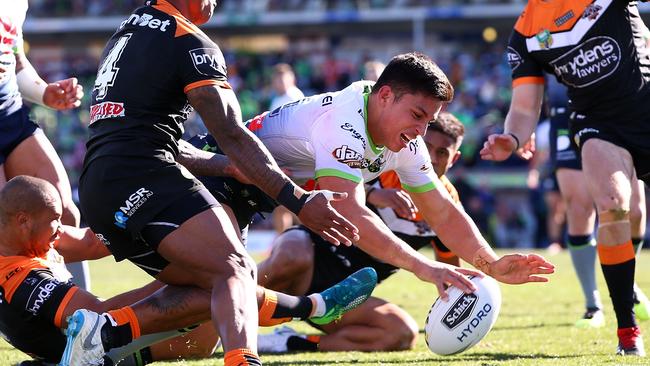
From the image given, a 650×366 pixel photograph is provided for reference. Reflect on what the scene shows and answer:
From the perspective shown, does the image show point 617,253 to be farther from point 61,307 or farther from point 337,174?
point 61,307

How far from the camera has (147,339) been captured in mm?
4977

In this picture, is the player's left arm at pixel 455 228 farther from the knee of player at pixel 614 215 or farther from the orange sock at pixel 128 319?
the orange sock at pixel 128 319

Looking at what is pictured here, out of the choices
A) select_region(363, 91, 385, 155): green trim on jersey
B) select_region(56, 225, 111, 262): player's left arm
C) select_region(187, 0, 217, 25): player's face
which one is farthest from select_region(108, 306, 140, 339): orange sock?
select_region(363, 91, 385, 155): green trim on jersey

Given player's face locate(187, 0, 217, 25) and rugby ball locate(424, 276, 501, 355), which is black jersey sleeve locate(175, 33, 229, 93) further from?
A: rugby ball locate(424, 276, 501, 355)

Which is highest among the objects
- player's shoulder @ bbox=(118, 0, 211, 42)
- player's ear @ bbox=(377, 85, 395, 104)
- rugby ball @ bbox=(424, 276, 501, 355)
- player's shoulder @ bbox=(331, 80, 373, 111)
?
player's shoulder @ bbox=(118, 0, 211, 42)

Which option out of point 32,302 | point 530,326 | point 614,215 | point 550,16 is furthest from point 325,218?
point 530,326

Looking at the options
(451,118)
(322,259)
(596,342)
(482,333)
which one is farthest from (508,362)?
(451,118)

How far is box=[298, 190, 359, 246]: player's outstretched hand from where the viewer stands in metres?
4.27

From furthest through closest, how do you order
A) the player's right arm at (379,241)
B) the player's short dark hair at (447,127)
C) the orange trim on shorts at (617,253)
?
the player's short dark hair at (447,127), the orange trim on shorts at (617,253), the player's right arm at (379,241)

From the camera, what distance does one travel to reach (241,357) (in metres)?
4.19

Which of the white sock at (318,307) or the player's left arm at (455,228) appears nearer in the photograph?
the white sock at (318,307)

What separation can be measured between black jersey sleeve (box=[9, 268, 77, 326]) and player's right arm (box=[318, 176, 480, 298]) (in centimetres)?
141

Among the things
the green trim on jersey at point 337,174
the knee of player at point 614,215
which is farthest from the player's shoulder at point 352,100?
the knee of player at point 614,215

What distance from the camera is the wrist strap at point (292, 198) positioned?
14.2 feet
